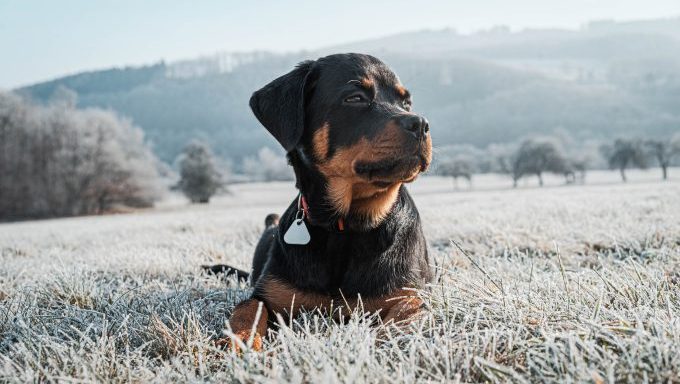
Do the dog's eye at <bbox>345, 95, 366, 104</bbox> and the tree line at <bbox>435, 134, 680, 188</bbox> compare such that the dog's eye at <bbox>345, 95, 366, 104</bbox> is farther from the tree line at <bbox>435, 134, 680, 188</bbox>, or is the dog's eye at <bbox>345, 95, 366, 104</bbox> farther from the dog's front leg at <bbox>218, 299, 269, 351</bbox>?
the tree line at <bbox>435, 134, 680, 188</bbox>

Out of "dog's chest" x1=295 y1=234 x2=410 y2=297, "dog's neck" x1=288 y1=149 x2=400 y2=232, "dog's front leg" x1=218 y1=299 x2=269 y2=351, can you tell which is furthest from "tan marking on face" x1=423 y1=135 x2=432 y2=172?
"dog's front leg" x1=218 y1=299 x2=269 y2=351

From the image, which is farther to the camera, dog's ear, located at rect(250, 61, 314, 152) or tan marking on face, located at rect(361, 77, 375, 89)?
tan marking on face, located at rect(361, 77, 375, 89)

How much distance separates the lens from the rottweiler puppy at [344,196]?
9.14 ft

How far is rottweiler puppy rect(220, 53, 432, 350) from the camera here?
9.14 feet

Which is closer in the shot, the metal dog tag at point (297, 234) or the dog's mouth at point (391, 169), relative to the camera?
the dog's mouth at point (391, 169)

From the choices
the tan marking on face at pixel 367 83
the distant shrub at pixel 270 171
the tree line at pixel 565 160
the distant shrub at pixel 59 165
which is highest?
the tan marking on face at pixel 367 83

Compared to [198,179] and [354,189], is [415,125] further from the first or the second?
[198,179]

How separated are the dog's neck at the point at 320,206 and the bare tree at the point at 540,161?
167 ft

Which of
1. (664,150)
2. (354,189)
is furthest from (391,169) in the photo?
(664,150)

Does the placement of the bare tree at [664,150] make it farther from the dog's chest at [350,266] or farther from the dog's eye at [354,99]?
the dog's chest at [350,266]

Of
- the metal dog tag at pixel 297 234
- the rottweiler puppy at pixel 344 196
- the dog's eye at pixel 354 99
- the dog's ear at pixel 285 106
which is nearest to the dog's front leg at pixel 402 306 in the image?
the rottweiler puppy at pixel 344 196

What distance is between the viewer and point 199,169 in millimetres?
46125

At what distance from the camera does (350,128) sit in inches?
120

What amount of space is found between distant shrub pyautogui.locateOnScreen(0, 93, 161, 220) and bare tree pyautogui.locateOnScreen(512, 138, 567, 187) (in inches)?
1486
